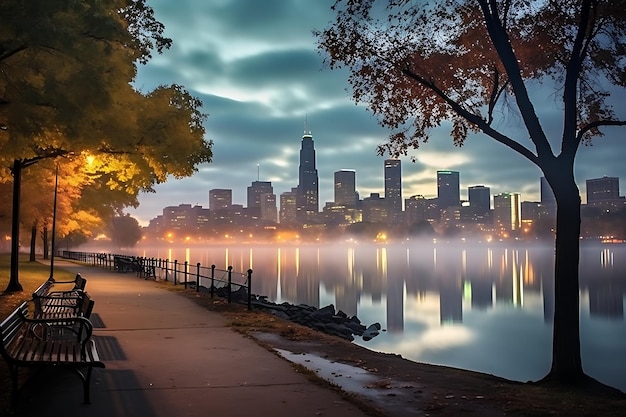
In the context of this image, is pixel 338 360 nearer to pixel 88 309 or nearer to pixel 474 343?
pixel 88 309

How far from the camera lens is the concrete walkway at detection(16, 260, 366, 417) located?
7.10 m

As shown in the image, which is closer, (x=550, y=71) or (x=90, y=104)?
(x=90, y=104)

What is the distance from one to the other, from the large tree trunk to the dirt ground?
388 mm

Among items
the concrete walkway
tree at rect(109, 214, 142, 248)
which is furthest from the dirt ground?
tree at rect(109, 214, 142, 248)

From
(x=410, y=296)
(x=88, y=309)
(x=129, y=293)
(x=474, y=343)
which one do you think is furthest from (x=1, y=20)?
(x=410, y=296)

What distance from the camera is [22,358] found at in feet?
23.5

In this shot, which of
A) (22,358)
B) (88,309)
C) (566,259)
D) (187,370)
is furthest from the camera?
(566,259)

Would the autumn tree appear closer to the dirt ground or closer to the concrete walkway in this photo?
the concrete walkway

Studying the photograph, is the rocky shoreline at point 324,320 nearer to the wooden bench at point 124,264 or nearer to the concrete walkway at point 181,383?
the wooden bench at point 124,264

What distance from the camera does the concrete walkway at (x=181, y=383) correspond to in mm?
7098

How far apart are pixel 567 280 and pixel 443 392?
14.5 feet

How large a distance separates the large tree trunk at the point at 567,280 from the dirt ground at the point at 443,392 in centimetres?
39

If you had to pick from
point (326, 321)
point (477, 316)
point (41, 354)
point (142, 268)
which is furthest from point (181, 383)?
point (477, 316)

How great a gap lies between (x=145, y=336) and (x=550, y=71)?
11.1 m
